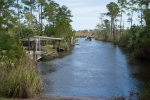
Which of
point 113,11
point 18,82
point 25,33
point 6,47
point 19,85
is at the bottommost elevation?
point 19,85

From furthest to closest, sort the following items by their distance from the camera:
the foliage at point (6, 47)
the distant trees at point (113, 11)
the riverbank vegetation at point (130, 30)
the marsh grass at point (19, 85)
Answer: the distant trees at point (113, 11)
the riverbank vegetation at point (130, 30)
the foliage at point (6, 47)
the marsh grass at point (19, 85)

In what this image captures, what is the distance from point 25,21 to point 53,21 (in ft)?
46.0

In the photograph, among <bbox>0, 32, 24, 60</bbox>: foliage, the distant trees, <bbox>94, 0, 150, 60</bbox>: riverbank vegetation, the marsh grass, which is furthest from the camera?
the distant trees

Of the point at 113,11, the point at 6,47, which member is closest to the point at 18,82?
the point at 6,47

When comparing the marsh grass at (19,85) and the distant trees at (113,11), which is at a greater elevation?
the distant trees at (113,11)

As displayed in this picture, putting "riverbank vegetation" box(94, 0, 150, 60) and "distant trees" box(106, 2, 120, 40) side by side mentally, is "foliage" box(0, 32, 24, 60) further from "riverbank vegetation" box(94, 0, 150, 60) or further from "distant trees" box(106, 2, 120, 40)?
"distant trees" box(106, 2, 120, 40)

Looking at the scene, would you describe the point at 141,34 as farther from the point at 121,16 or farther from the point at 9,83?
the point at 121,16

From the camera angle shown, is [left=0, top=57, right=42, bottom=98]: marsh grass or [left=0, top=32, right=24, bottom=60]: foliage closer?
[left=0, top=57, right=42, bottom=98]: marsh grass

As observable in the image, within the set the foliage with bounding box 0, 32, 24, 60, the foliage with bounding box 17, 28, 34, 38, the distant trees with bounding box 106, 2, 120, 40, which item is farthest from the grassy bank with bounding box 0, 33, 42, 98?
the distant trees with bounding box 106, 2, 120, 40

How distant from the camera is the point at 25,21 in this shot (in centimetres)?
6316

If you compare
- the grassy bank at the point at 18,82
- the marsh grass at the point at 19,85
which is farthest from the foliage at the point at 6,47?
the marsh grass at the point at 19,85

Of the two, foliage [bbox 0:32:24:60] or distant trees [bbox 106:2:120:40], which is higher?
distant trees [bbox 106:2:120:40]

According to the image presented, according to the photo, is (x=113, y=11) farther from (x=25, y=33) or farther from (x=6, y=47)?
(x=6, y=47)

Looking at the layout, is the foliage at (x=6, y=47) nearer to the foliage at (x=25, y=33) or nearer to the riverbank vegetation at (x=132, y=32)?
the riverbank vegetation at (x=132, y=32)
